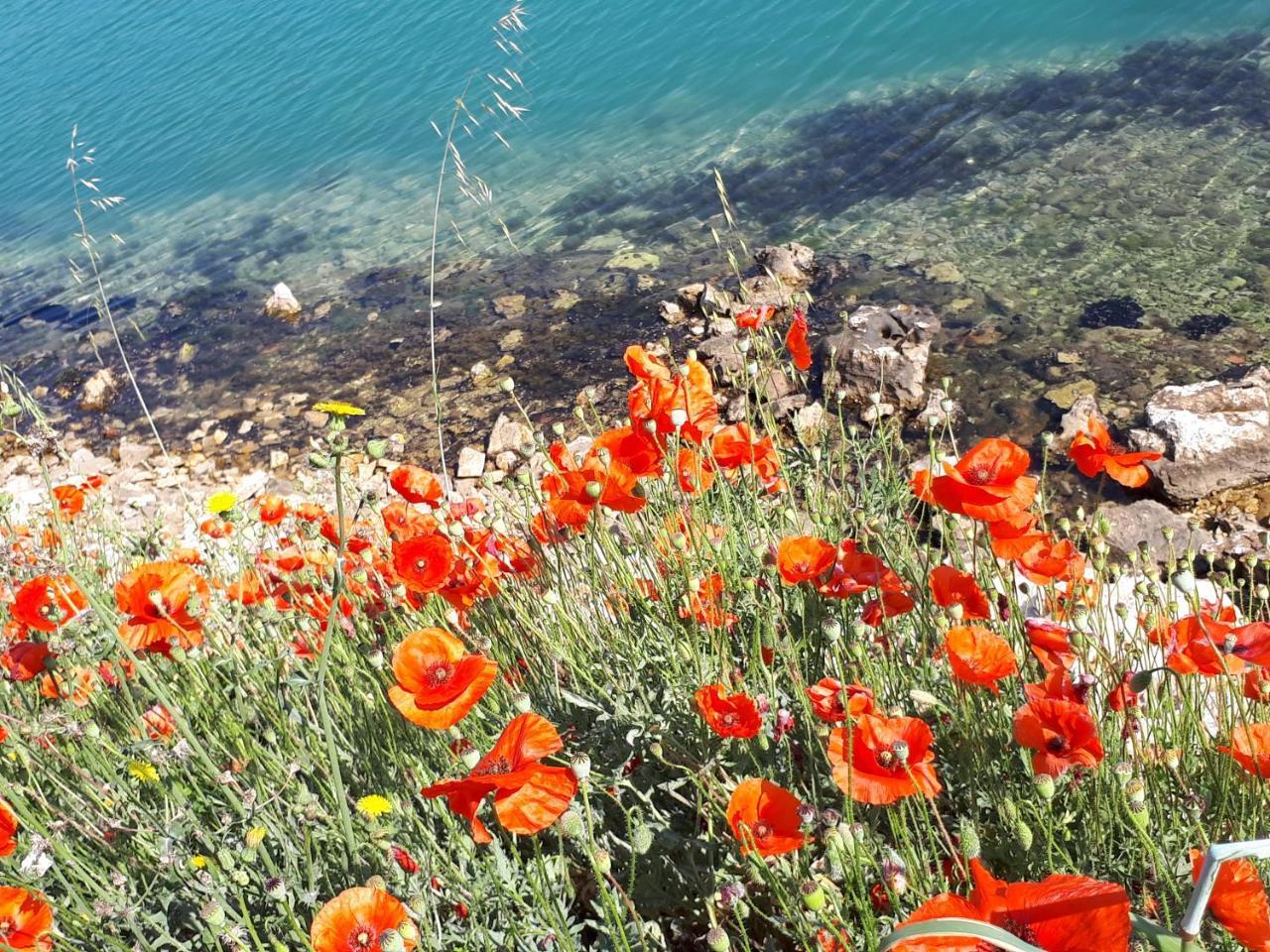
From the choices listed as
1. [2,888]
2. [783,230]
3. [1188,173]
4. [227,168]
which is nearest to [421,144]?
[227,168]

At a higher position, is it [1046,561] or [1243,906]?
[1243,906]

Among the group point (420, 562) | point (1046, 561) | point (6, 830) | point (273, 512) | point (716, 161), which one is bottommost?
point (716, 161)

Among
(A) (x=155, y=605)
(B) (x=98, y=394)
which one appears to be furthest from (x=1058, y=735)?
(B) (x=98, y=394)

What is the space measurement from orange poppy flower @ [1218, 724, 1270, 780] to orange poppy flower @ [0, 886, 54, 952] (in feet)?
7.05

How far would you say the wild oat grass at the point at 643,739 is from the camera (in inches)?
67.4

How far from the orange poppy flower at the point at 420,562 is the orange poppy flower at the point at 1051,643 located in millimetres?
1325

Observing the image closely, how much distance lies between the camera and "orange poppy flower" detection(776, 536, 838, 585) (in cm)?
218

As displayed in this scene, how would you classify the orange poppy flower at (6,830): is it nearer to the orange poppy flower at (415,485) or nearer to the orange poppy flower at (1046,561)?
the orange poppy flower at (415,485)

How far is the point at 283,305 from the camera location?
10188mm

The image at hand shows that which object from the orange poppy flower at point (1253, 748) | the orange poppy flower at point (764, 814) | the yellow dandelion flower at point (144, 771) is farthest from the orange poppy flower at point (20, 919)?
the orange poppy flower at point (1253, 748)

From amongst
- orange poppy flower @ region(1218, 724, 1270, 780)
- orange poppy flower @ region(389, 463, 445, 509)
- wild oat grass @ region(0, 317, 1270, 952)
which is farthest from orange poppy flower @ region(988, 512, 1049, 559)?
orange poppy flower @ region(389, 463, 445, 509)

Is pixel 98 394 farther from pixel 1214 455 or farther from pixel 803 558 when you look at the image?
pixel 1214 455

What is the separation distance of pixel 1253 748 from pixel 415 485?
2.05m

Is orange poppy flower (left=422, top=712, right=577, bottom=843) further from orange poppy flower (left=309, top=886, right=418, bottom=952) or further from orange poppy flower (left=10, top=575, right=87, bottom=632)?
orange poppy flower (left=10, top=575, right=87, bottom=632)
